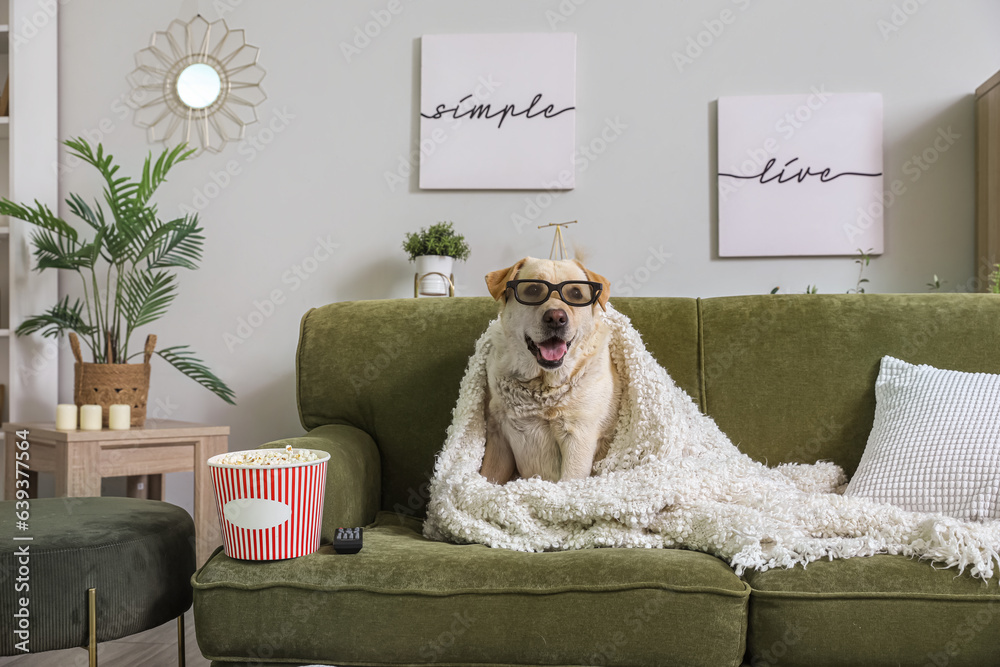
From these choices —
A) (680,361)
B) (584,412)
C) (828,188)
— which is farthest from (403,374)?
(828,188)

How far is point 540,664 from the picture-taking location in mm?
1225

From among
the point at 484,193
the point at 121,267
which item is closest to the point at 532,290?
the point at 484,193

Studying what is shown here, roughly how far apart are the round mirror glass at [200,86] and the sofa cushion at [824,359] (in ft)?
7.16

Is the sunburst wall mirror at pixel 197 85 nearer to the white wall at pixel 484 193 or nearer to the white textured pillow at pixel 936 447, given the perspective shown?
the white wall at pixel 484 193

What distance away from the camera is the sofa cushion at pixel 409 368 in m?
2.03

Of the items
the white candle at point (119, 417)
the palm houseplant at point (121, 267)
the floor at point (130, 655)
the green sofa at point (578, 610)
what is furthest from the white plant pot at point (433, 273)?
the floor at point (130, 655)

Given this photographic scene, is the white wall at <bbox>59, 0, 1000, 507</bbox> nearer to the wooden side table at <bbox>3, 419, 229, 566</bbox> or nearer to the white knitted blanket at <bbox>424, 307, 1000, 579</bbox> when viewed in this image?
the wooden side table at <bbox>3, 419, 229, 566</bbox>

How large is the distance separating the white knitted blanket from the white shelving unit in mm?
1970

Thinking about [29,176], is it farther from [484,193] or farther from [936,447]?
[936,447]

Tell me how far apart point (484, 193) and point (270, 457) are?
5.54ft

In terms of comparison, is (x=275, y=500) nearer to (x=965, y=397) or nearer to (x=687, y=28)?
(x=965, y=397)

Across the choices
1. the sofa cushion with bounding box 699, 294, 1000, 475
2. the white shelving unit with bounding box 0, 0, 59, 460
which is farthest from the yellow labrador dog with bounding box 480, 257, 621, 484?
the white shelving unit with bounding box 0, 0, 59, 460

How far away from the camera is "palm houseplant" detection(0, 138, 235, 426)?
249cm

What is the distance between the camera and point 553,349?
1.63 m
